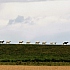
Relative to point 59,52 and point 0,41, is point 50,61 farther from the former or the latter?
point 0,41

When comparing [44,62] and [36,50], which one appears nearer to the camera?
[44,62]

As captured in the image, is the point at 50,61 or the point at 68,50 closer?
the point at 50,61

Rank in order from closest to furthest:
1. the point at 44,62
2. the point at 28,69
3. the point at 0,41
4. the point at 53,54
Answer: the point at 28,69 < the point at 44,62 < the point at 53,54 < the point at 0,41

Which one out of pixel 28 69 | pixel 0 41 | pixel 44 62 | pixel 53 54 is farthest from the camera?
pixel 0 41

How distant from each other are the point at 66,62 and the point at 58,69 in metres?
20.0

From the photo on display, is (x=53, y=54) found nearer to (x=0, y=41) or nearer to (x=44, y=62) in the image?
(x=44, y=62)

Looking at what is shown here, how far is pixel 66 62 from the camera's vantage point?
8925cm

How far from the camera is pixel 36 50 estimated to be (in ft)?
371

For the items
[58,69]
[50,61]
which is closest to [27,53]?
[50,61]

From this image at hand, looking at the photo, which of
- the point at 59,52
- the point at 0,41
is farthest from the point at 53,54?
the point at 0,41

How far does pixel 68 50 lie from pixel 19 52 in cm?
1200

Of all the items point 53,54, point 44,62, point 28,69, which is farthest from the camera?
point 53,54

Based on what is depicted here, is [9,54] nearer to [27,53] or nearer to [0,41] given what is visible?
[27,53]

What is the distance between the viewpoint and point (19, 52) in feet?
361
